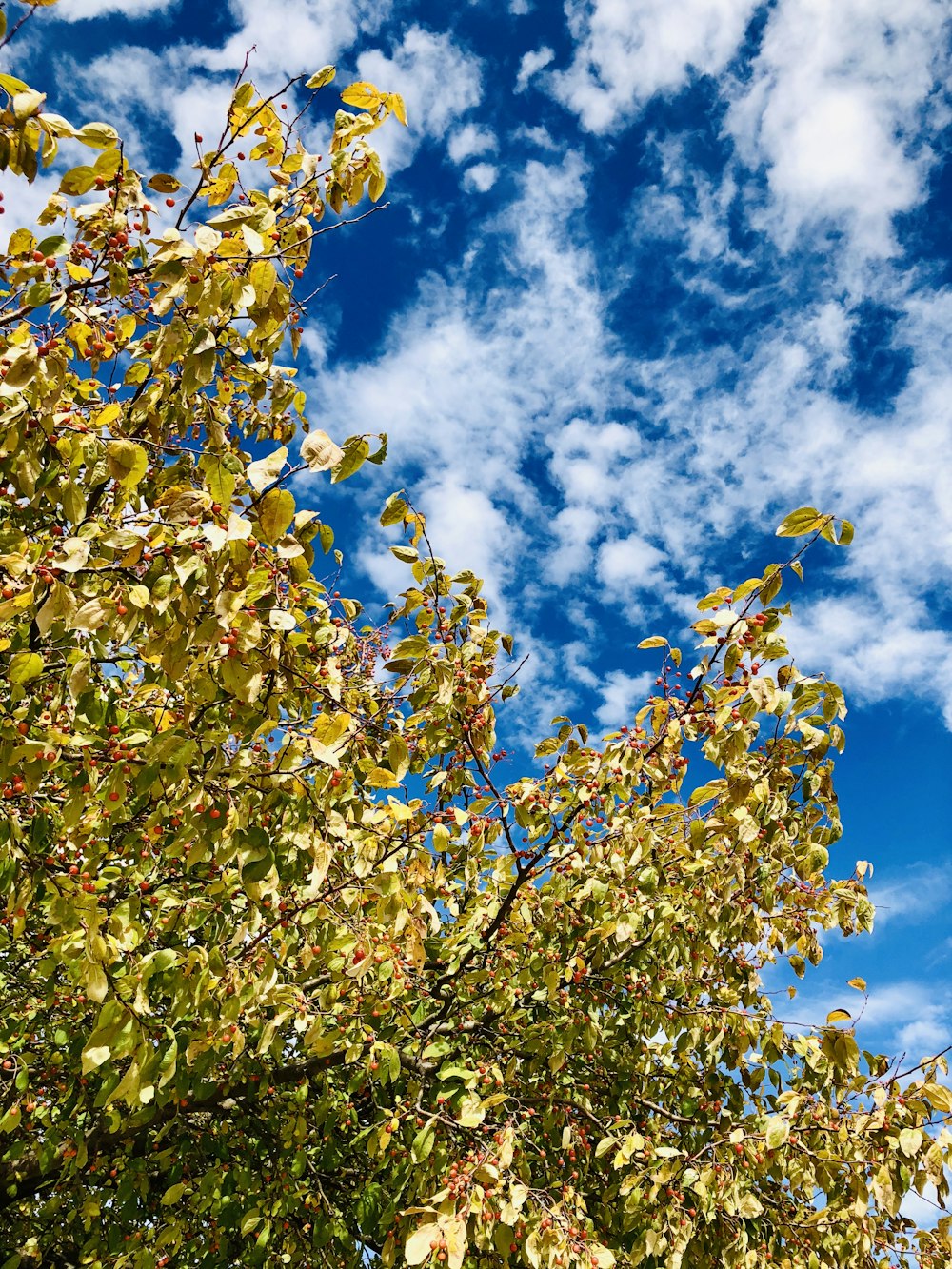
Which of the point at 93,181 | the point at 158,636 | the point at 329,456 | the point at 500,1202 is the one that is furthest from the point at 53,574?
the point at 500,1202

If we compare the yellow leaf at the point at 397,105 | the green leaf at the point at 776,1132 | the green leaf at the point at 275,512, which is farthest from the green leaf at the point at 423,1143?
the yellow leaf at the point at 397,105

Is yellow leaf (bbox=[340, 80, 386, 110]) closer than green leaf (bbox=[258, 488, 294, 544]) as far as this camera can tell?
No

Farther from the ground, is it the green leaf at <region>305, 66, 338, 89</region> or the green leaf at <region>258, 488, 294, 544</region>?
the green leaf at <region>305, 66, 338, 89</region>

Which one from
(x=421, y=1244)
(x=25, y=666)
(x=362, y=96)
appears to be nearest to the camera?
(x=25, y=666)

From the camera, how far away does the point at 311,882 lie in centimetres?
337

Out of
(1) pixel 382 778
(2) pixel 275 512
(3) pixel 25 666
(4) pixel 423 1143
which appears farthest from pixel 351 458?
(4) pixel 423 1143

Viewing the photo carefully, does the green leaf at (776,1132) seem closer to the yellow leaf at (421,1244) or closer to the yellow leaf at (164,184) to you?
the yellow leaf at (421,1244)

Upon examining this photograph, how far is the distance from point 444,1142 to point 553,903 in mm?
1471

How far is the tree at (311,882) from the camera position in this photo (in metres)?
3.27

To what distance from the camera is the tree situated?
3271 mm

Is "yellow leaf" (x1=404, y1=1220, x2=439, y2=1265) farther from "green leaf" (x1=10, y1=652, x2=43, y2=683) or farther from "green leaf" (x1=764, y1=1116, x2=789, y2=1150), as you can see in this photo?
"green leaf" (x1=10, y1=652, x2=43, y2=683)

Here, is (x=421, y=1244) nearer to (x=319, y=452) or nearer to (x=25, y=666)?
(x=25, y=666)

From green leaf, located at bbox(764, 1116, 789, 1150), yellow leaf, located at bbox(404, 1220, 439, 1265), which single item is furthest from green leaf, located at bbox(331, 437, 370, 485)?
green leaf, located at bbox(764, 1116, 789, 1150)

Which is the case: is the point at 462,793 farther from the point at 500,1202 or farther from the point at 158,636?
the point at 158,636
